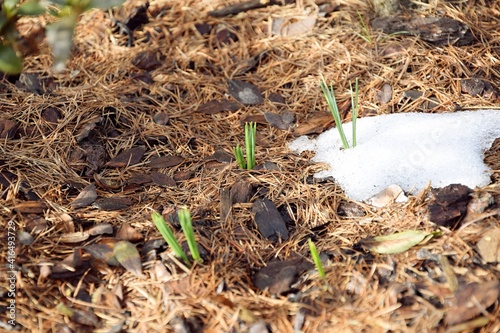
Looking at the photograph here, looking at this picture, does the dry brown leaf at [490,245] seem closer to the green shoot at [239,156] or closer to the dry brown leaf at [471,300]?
the dry brown leaf at [471,300]

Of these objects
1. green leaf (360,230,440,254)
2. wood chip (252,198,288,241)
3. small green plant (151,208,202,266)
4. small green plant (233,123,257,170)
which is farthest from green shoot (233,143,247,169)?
green leaf (360,230,440,254)

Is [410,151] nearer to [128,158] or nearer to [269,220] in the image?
[269,220]

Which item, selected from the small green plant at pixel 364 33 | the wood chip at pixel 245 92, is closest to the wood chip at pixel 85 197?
the wood chip at pixel 245 92

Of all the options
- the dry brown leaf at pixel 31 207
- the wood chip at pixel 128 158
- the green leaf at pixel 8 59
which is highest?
the green leaf at pixel 8 59

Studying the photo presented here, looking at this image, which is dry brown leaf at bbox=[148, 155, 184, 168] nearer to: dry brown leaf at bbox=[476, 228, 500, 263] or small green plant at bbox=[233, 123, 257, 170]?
small green plant at bbox=[233, 123, 257, 170]

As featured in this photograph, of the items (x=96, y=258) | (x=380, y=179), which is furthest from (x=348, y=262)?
(x=96, y=258)

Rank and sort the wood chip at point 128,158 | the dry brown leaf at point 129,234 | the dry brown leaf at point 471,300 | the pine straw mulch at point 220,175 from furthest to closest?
1. the wood chip at point 128,158
2. the dry brown leaf at point 129,234
3. the pine straw mulch at point 220,175
4. the dry brown leaf at point 471,300

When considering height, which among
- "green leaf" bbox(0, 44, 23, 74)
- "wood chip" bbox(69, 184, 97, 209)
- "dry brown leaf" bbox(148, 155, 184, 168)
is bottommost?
"dry brown leaf" bbox(148, 155, 184, 168)

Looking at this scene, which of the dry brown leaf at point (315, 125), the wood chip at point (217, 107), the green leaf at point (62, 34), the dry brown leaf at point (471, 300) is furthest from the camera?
the wood chip at point (217, 107)
